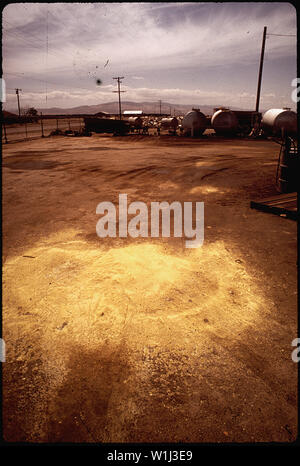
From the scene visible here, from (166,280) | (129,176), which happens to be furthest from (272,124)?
(166,280)

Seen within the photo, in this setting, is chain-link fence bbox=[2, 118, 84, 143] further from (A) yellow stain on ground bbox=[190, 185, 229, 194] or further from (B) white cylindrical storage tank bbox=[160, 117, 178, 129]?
(A) yellow stain on ground bbox=[190, 185, 229, 194]

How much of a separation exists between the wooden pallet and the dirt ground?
0.29 m

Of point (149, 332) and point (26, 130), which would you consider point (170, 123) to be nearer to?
point (26, 130)

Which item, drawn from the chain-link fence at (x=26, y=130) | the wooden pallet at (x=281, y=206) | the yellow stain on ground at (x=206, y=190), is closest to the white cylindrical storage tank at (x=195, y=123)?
the chain-link fence at (x=26, y=130)

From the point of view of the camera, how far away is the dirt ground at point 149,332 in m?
2.26

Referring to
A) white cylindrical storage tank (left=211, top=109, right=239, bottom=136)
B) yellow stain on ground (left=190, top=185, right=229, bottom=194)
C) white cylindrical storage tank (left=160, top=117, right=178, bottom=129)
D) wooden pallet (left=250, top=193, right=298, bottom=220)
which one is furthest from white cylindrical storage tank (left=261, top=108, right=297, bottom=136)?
wooden pallet (left=250, top=193, right=298, bottom=220)

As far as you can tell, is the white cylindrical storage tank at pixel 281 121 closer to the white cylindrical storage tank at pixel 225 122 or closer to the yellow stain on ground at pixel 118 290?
the white cylindrical storage tank at pixel 225 122

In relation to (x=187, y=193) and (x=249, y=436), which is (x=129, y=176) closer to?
(x=187, y=193)

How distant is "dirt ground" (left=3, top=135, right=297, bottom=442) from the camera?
2.26m

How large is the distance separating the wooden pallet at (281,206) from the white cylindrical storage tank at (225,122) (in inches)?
826

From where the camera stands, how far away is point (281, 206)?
6676 mm

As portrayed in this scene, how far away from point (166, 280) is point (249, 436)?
91.0 inches

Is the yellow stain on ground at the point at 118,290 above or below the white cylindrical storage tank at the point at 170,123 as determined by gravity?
below
